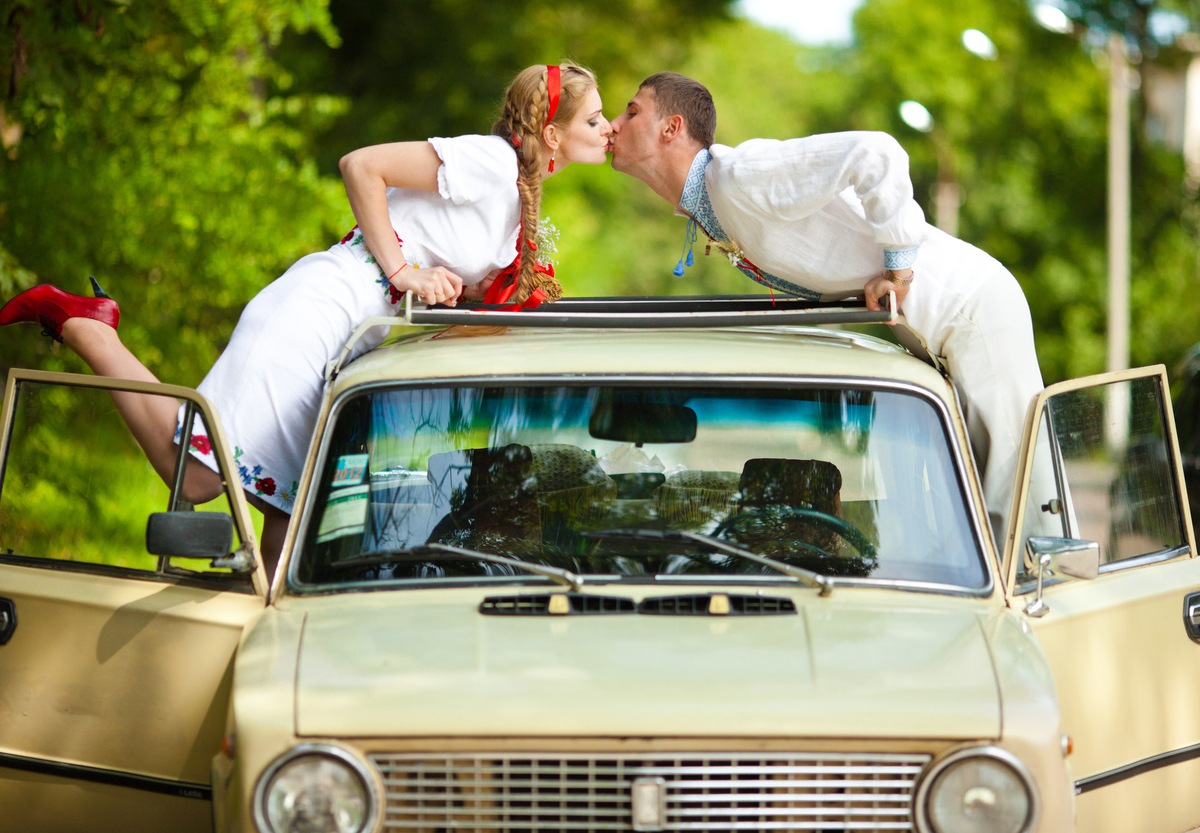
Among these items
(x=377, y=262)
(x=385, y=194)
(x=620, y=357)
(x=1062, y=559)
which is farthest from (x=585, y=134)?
(x=1062, y=559)

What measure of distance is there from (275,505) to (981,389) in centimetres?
213

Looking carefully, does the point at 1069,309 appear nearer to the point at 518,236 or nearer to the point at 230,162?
the point at 230,162

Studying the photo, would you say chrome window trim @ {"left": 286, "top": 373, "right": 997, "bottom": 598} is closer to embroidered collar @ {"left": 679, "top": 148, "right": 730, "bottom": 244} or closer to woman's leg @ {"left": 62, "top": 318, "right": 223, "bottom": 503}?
woman's leg @ {"left": 62, "top": 318, "right": 223, "bottom": 503}

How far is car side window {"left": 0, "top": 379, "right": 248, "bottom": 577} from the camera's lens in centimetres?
436

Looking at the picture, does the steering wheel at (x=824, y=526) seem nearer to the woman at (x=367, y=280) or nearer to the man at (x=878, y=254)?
the man at (x=878, y=254)

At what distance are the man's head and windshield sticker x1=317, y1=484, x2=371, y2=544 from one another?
6.25 ft

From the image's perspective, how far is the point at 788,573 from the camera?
3.82 meters

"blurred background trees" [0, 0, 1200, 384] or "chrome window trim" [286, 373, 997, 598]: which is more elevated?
"blurred background trees" [0, 0, 1200, 384]

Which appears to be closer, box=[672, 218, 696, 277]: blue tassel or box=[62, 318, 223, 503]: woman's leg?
box=[62, 318, 223, 503]: woman's leg

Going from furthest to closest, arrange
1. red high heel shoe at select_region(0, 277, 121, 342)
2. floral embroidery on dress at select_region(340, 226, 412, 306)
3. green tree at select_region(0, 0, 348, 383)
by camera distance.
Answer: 1. green tree at select_region(0, 0, 348, 383)
2. floral embroidery on dress at select_region(340, 226, 412, 306)
3. red high heel shoe at select_region(0, 277, 121, 342)

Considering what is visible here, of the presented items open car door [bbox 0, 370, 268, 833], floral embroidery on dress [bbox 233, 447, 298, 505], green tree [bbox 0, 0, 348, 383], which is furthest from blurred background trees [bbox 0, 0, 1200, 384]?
open car door [bbox 0, 370, 268, 833]

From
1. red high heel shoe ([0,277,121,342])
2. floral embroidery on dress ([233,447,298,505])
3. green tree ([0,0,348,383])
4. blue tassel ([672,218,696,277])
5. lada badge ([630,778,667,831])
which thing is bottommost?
lada badge ([630,778,667,831])

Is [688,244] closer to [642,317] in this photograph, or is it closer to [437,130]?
[642,317]

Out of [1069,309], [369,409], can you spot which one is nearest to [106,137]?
[369,409]
